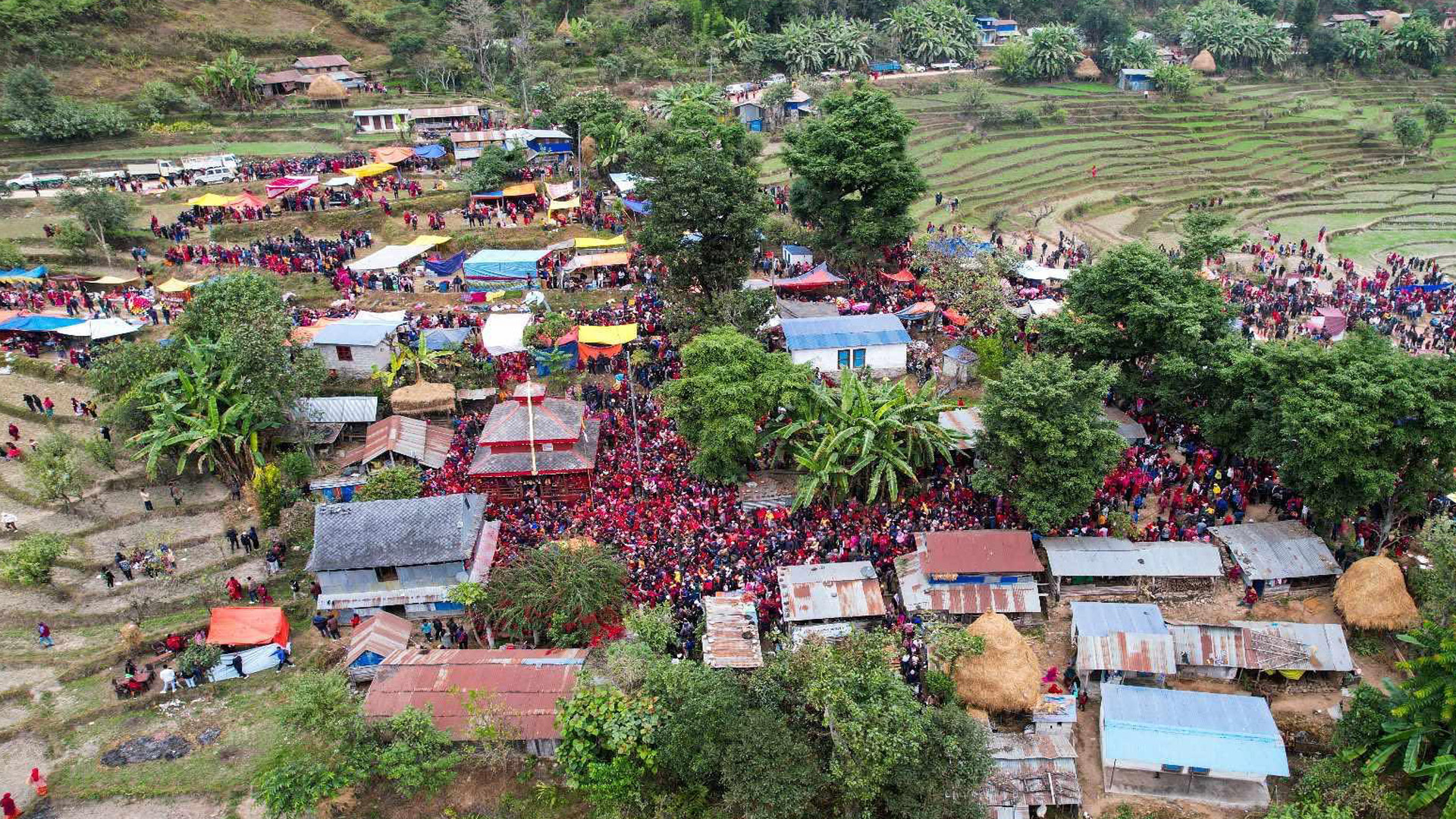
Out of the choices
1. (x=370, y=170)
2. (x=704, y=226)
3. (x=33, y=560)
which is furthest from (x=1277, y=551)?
(x=370, y=170)

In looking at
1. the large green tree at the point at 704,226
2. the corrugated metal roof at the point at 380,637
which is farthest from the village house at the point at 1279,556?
the corrugated metal roof at the point at 380,637

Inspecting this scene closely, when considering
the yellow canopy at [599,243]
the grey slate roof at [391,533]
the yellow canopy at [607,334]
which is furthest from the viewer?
the yellow canopy at [599,243]

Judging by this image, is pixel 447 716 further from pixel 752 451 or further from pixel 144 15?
pixel 144 15

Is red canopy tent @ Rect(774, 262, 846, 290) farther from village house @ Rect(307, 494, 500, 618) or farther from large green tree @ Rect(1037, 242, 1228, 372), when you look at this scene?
village house @ Rect(307, 494, 500, 618)

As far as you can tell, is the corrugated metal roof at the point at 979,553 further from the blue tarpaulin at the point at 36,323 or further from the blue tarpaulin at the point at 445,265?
the blue tarpaulin at the point at 36,323

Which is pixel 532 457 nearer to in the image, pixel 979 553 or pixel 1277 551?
pixel 979 553

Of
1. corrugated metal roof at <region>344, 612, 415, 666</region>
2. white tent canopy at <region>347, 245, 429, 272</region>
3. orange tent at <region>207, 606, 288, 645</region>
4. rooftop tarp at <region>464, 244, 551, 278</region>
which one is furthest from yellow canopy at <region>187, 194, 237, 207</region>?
corrugated metal roof at <region>344, 612, 415, 666</region>
